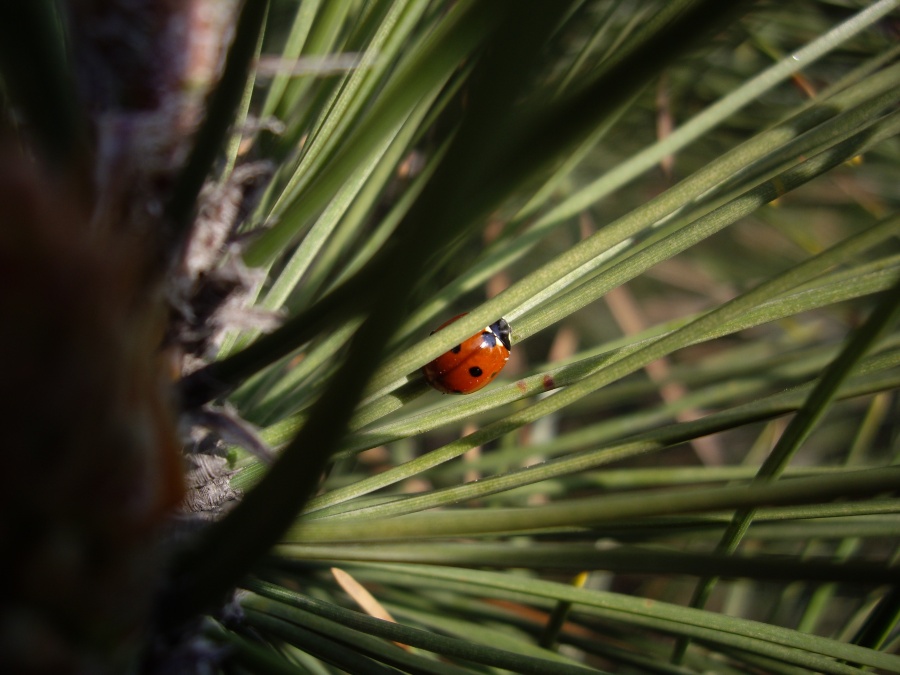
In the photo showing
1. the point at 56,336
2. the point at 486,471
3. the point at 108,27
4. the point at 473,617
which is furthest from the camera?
the point at 486,471

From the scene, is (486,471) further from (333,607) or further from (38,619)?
(38,619)

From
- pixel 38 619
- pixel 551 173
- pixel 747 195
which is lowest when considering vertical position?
pixel 38 619

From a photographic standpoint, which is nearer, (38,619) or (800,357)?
(38,619)

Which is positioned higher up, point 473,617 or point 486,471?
point 486,471

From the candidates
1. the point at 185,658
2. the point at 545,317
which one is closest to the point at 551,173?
the point at 545,317

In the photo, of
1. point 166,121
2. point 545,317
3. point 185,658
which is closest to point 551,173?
point 545,317

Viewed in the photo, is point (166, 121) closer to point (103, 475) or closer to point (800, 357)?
point (103, 475)

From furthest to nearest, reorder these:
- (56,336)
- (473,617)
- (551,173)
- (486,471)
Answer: (486,471) < (473,617) < (551,173) < (56,336)
